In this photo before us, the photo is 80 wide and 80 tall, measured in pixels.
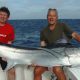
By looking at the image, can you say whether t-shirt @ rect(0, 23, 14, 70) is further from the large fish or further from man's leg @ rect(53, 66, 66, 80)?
man's leg @ rect(53, 66, 66, 80)

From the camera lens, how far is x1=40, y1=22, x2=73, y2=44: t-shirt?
5453 millimetres

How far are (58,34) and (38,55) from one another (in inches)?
26.2

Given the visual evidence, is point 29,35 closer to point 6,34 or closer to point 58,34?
point 6,34

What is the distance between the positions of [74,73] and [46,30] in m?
0.95

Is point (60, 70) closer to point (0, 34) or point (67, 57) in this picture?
point (67, 57)

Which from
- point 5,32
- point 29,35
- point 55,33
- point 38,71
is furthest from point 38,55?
point 29,35

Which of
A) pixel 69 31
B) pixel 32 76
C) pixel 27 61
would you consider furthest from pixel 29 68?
pixel 69 31

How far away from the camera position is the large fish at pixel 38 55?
4.92 meters

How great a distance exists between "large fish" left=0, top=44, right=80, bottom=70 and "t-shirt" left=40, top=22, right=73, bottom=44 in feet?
1.41

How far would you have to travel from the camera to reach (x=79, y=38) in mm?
5355

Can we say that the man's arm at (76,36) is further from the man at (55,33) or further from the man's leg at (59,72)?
the man's leg at (59,72)

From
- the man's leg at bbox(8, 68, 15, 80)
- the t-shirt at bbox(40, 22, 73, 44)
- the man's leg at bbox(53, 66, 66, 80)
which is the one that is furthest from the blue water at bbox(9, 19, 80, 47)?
the man's leg at bbox(53, 66, 66, 80)

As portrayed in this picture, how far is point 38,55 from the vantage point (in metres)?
5.02

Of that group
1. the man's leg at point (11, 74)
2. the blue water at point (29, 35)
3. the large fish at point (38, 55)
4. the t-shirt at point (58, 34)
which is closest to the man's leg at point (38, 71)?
the large fish at point (38, 55)
